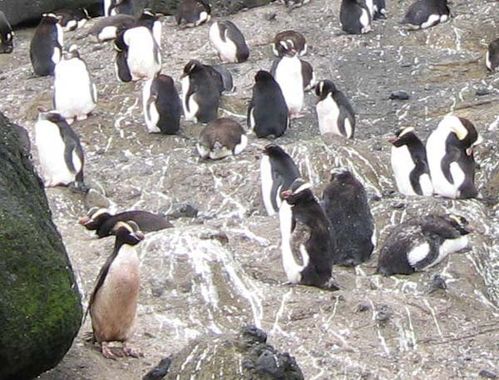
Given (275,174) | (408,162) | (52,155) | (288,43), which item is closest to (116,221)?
(275,174)

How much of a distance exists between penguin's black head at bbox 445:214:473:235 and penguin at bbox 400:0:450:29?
8564 millimetres

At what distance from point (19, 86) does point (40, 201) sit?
1175 cm

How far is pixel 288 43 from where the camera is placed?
1808 cm

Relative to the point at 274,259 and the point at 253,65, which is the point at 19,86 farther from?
the point at 274,259

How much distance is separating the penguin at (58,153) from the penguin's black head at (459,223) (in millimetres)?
4018

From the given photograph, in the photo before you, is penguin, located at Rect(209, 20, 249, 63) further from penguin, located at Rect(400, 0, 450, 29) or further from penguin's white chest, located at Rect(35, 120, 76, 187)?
penguin's white chest, located at Rect(35, 120, 76, 187)

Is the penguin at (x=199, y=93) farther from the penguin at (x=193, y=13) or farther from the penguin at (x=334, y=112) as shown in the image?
the penguin at (x=193, y=13)

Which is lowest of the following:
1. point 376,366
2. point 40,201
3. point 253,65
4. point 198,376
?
point 253,65

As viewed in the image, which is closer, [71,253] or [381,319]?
[381,319]

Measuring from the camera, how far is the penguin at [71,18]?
21.9m

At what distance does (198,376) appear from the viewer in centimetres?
593

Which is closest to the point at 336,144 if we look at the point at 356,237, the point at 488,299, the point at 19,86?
the point at 356,237

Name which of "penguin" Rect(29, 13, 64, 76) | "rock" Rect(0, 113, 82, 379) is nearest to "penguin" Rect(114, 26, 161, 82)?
"penguin" Rect(29, 13, 64, 76)

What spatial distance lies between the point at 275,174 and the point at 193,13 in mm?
8852
